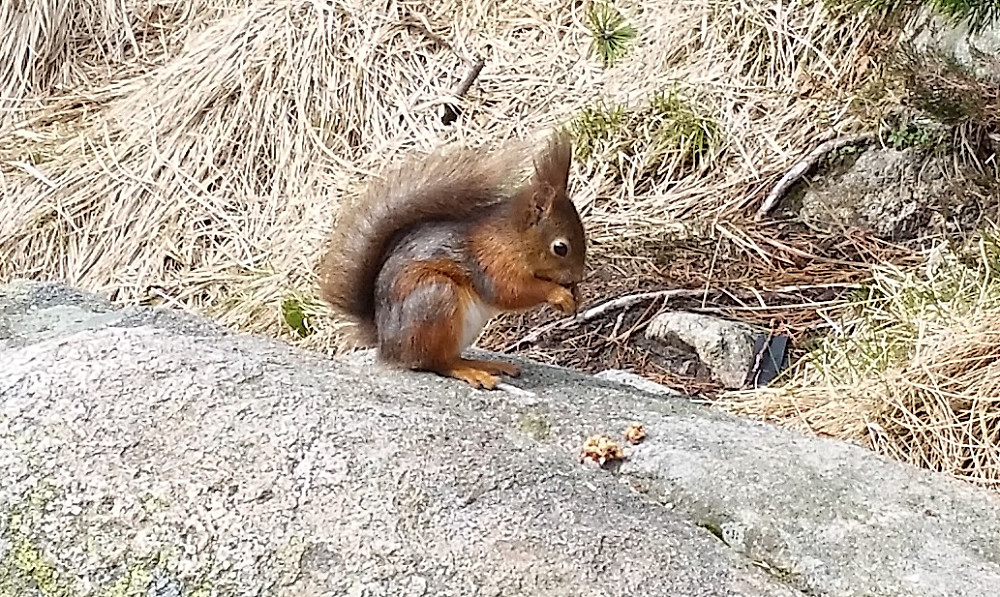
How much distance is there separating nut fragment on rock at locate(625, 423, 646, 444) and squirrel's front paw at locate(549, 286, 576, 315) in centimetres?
31

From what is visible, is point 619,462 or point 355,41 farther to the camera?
point 355,41

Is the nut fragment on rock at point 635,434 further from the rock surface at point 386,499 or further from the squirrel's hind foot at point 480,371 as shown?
the squirrel's hind foot at point 480,371

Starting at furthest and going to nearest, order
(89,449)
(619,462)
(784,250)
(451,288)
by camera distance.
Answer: (784,250) → (451,288) → (619,462) → (89,449)

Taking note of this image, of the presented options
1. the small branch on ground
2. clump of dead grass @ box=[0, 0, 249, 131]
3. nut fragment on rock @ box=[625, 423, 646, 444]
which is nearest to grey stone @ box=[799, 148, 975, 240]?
the small branch on ground

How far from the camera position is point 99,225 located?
436cm

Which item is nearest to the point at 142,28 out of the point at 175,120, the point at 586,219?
the point at 175,120

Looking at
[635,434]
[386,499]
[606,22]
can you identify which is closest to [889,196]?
[606,22]

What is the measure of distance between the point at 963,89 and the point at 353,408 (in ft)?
7.59

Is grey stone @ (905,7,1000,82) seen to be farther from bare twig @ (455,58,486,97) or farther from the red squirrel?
the red squirrel

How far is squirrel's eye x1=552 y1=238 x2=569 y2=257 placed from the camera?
2.05m

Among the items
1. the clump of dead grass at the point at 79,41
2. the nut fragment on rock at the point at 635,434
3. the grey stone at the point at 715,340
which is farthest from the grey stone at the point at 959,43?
the clump of dead grass at the point at 79,41

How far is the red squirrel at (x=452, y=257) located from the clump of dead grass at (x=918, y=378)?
2.65 ft

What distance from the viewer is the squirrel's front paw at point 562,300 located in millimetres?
2068

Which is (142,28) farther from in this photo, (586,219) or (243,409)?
(243,409)
